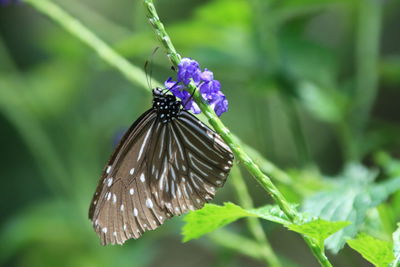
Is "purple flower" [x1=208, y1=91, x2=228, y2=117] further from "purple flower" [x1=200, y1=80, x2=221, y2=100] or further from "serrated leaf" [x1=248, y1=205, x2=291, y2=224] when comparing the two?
"serrated leaf" [x1=248, y1=205, x2=291, y2=224]

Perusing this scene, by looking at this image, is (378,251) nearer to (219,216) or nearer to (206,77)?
(219,216)

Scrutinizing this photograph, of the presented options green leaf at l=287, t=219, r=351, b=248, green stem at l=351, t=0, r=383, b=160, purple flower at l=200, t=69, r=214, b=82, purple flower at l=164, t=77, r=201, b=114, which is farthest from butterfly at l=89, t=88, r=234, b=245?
green stem at l=351, t=0, r=383, b=160

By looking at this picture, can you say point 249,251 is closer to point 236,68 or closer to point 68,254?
point 236,68

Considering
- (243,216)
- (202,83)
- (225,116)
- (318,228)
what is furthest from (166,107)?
(225,116)

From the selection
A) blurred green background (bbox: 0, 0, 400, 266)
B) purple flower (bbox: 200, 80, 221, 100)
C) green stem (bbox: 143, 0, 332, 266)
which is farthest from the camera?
blurred green background (bbox: 0, 0, 400, 266)

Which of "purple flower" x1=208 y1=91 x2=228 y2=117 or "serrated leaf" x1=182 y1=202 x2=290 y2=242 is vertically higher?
"purple flower" x1=208 y1=91 x2=228 y2=117

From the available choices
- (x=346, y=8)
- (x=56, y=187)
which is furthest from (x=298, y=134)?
(x=56, y=187)
